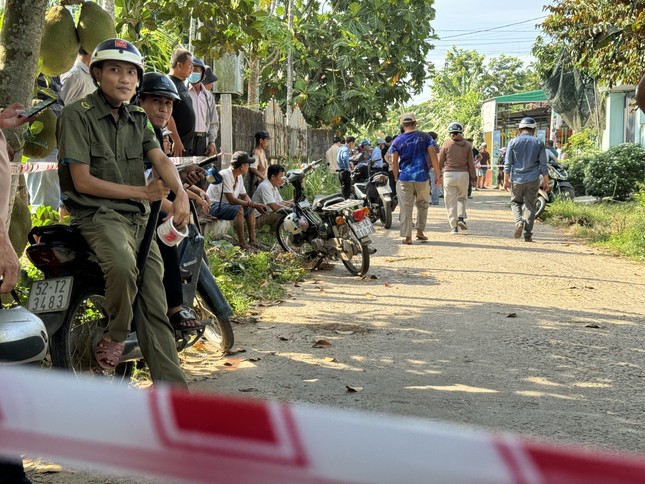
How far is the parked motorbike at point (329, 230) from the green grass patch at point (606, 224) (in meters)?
3.91

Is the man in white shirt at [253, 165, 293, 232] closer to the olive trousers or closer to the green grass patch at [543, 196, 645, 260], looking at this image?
the green grass patch at [543, 196, 645, 260]

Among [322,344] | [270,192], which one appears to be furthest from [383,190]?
[322,344]

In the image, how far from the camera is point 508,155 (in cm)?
1416

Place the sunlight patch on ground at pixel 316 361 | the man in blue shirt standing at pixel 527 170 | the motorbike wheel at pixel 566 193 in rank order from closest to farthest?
the sunlight patch on ground at pixel 316 361 → the man in blue shirt standing at pixel 527 170 → the motorbike wheel at pixel 566 193

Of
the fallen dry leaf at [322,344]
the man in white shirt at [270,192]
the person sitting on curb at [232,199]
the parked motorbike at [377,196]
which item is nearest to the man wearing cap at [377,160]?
the parked motorbike at [377,196]

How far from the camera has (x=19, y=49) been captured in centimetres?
418

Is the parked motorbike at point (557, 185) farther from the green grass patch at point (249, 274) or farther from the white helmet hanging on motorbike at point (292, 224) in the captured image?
the green grass patch at point (249, 274)

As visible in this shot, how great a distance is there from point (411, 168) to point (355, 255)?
3601 mm

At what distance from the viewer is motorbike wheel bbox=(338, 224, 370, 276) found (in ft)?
32.6

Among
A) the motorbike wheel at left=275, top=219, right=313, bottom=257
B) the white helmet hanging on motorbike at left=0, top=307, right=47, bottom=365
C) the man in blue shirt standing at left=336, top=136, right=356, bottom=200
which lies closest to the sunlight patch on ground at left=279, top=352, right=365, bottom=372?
the white helmet hanging on motorbike at left=0, top=307, right=47, bottom=365

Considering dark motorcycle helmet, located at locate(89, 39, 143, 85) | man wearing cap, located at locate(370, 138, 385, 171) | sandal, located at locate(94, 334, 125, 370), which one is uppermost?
dark motorcycle helmet, located at locate(89, 39, 143, 85)

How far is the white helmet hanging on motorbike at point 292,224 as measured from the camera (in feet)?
35.4

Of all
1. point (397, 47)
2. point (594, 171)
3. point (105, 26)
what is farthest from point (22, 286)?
point (397, 47)

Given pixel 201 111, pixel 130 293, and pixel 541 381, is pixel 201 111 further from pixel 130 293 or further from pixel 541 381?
pixel 130 293
